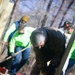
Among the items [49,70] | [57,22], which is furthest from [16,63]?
[57,22]

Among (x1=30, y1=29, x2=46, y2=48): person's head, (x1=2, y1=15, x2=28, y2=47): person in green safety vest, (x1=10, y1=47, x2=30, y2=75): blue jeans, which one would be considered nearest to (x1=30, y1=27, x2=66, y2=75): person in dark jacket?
(x1=30, y1=29, x2=46, y2=48): person's head

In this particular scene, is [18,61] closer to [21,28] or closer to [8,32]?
[8,32]

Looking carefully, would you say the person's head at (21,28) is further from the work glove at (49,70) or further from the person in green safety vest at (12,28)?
the work glove at (49,70)

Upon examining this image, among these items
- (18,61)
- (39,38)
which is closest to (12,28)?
(18,61)

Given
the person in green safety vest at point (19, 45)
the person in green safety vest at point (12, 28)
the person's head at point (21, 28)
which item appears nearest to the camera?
the person's head at point (21, 28)

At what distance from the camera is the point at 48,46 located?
5.74 m

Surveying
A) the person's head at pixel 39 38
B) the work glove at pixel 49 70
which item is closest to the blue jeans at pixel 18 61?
the work glove at pixel 49 70

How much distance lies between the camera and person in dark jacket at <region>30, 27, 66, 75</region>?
534 centimetres

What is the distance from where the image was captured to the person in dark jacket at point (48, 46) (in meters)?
5.34

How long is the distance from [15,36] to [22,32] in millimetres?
267

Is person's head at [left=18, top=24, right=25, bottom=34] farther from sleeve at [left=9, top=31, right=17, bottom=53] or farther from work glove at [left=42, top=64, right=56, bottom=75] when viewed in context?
work glove at [left=42, top=64, right=56, bottom=75]

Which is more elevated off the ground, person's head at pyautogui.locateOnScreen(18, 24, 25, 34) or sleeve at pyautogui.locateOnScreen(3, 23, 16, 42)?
person's head at pyautogui.locateOnScreen(18, 24, 25, 34)

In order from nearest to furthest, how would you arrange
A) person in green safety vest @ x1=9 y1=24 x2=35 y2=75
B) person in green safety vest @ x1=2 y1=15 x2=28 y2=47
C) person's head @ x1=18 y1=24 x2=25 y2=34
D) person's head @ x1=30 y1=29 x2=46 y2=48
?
person's head @ x1=30 y1=29 x2=46 y2=48
person's head @ x1=18 y1=24 x2=25 y2=34
person in green safety vest @ x1=9 y1=24 x2=35 y2=75
person in green safety vest @ x1=2 y1=15 x2=28 y2=47

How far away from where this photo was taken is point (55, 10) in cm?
2983
